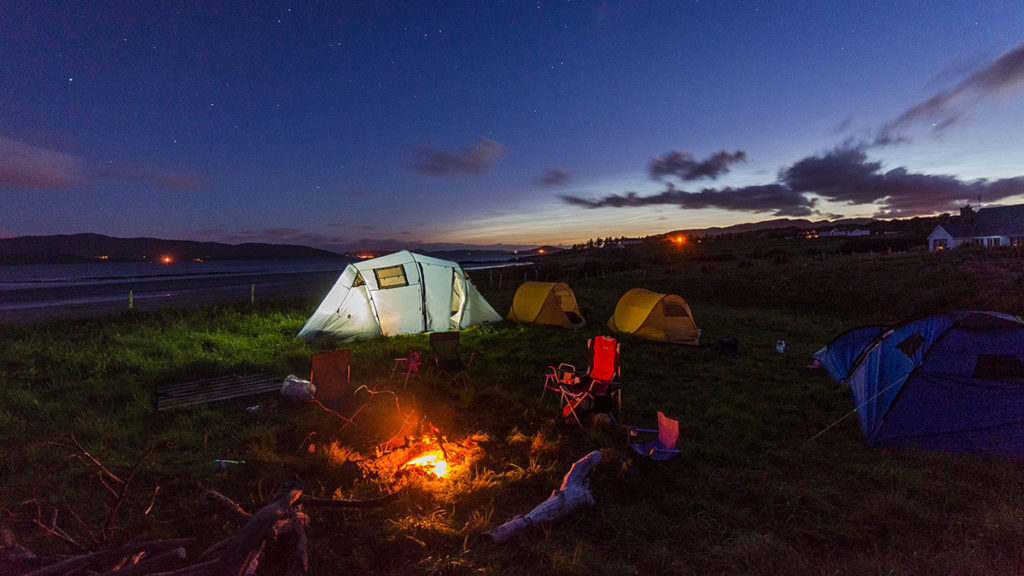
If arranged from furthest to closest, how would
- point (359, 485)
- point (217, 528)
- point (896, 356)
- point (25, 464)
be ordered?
point (896, 356)
point (25, 464)
point (359, 485)
point (217, 528)

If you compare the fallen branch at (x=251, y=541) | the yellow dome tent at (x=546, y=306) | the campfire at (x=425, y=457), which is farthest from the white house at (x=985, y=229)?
the fallen branch at (x=251, y=541)

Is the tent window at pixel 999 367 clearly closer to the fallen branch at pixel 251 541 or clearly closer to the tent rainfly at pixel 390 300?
the fallen branch at pixel 251 541

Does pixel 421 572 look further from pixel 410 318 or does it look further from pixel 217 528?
pixel 410 318

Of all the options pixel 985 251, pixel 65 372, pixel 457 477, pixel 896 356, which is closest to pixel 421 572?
pixel 457 477

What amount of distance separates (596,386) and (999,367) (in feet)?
15.0

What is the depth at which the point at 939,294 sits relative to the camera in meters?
16.2

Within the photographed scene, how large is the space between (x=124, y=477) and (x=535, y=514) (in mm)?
4035

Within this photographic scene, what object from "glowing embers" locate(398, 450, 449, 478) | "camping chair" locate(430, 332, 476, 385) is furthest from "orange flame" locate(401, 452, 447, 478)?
"camping chair" locate(430, 332, 476, 385)

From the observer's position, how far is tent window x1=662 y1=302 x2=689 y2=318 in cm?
1080

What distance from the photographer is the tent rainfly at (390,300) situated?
1105cm

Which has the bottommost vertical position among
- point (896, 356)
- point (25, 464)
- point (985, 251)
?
point (25, 464)

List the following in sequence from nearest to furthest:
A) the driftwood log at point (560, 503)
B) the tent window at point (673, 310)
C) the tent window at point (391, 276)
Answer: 1. the driftwood log at point (560, 503)
2. the tent window at point (673, 310)
3. the tent window at point (391, 276)

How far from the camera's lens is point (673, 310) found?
35.7 feet

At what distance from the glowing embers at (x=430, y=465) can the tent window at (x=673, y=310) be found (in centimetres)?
787
